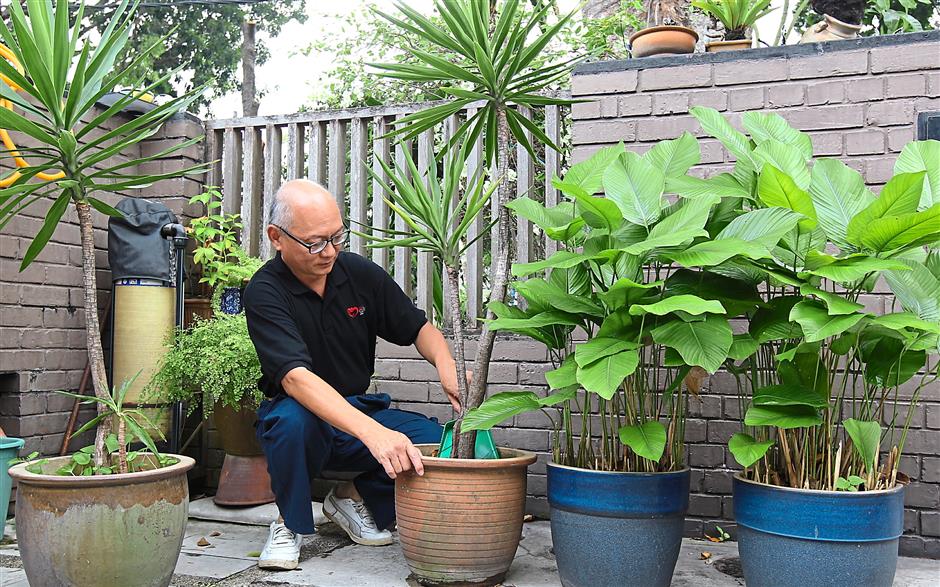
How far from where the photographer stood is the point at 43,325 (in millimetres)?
3088

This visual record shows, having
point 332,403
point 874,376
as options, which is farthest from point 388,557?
point 874,376

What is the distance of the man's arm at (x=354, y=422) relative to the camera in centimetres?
209

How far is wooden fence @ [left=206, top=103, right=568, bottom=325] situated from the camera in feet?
10.3

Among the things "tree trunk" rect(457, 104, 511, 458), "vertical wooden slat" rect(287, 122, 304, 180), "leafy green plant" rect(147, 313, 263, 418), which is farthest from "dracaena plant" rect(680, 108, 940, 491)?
"vertical wooden slat" rect(287, 122, 304, 180)

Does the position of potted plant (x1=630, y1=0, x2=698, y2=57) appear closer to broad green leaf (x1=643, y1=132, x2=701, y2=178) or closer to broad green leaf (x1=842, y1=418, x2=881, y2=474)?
broad green leaf (x1=643, y1=132, x2=701, y2=178)

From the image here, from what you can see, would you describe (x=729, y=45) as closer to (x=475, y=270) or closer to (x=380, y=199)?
(x=475, y=270)

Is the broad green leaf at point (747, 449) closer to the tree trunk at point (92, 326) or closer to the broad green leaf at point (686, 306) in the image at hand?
the broad green leaf at point (686, 306)

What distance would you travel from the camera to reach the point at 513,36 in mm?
2232

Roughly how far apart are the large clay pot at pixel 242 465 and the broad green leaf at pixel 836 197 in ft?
6.87

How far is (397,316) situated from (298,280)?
35cm

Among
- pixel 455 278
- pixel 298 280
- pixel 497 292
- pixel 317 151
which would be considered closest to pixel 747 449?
pixel 497 292

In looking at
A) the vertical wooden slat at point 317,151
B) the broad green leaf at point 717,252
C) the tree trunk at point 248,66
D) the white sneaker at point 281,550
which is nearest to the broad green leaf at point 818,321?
the broad green leaf at point 717,252

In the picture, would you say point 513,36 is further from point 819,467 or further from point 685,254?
point 819,467

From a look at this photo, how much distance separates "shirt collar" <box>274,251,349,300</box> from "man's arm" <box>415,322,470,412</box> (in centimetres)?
32
